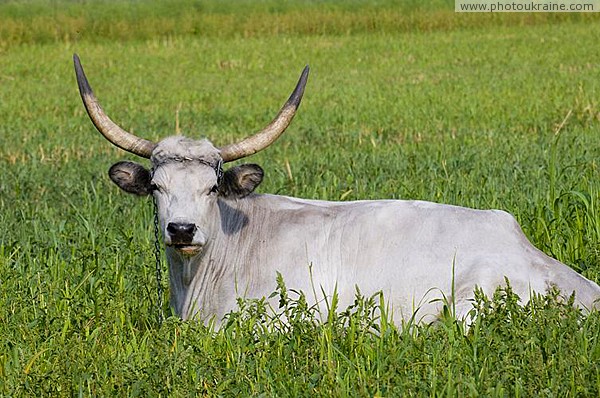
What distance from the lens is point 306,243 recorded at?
6.13m

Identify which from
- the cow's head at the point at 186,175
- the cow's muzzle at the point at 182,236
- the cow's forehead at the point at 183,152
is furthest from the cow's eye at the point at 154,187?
the cow's muzzle at the point at 182,236

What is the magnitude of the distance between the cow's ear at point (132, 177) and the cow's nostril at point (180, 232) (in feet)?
1.90

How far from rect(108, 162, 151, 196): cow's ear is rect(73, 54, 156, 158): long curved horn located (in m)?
0.12

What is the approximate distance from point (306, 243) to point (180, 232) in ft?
3.00

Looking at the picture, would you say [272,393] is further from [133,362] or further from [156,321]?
[156,321]

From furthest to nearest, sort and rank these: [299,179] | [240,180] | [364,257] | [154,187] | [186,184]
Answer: [299,179] → [240,180] → [364,257] → [154,187] → [186,184]

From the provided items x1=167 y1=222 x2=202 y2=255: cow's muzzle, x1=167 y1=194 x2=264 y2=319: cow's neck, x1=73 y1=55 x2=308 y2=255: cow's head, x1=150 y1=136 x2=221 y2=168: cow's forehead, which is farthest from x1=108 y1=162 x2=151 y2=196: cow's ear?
x1=167 y1=222 x2=202 y2=255: cow's muzzle

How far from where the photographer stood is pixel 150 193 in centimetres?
600

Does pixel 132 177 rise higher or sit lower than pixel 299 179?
higher

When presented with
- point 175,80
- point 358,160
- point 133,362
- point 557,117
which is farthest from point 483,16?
point 133,362

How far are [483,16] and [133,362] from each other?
29.2 metres

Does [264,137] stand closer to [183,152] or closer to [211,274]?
[183,152]

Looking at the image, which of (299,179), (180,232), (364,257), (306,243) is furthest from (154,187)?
(299,179)

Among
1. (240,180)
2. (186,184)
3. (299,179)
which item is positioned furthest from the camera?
(299,179)
